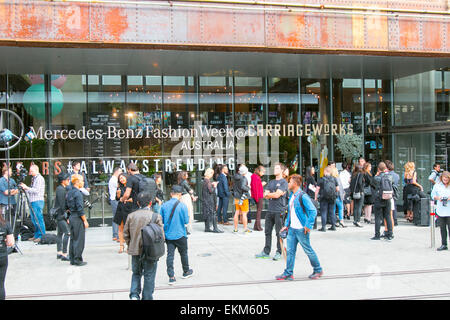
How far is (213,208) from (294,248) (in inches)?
206

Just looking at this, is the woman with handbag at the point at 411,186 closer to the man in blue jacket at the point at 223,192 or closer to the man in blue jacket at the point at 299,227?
the man in blue jacket at the point at 223,192

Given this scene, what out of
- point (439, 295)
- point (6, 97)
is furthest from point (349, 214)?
point (6, 97)

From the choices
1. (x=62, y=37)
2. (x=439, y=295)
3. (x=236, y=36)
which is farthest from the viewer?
(x=236, y=36)

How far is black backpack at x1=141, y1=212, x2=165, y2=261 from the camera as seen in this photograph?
555cm

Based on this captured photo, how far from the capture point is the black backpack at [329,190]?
11.9m

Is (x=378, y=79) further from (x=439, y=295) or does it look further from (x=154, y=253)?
(x=154, y=253)

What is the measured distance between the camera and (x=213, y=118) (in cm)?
1524

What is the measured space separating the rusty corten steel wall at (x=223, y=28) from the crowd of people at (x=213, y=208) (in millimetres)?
3260

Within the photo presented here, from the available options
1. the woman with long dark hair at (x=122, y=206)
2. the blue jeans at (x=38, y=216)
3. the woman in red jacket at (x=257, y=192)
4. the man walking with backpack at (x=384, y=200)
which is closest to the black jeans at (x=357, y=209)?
the man walking with backpack at (x=384, y=200)

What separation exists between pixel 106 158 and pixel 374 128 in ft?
32.7

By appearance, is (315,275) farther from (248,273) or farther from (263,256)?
(263,256)

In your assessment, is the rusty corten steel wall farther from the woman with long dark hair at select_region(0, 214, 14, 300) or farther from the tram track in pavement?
the woman with long dark hair at select_region(0, 214, 14, 300)

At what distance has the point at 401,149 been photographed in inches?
665

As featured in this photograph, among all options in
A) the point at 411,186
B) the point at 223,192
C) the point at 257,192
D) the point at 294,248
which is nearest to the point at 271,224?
the point at 294,248
